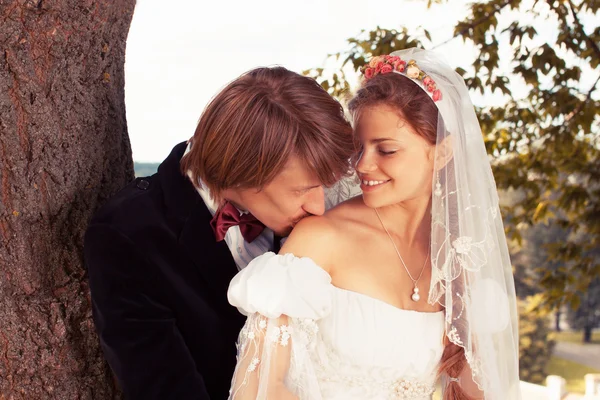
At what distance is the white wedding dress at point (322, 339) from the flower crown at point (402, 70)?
0.68m

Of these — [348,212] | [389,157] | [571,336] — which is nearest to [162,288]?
[348,212]

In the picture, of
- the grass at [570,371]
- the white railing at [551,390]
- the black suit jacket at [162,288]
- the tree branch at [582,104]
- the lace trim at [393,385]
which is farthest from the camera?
the grass at [570,371]

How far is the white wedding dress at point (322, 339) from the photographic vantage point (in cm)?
208

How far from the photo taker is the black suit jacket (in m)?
2.04

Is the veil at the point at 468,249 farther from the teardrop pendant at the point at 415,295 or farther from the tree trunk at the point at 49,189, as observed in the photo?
the tree trunk at the point at 49,189

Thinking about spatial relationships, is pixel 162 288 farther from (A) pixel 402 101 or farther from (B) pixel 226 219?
(A) pixel 402 101

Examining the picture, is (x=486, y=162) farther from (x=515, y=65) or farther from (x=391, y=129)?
(x=515, y=65)

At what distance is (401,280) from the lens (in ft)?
7.84

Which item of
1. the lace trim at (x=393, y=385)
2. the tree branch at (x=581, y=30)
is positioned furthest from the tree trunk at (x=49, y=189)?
the tree branch at (x=581, y=30)

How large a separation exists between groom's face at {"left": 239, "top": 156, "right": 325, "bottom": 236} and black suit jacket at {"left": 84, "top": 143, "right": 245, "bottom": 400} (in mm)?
169

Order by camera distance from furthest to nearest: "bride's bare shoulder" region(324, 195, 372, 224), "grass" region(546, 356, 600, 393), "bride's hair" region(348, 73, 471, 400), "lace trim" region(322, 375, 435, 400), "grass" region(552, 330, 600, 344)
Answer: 1. "grass" region(552, 330, 600, 344)
2. "grass" region(546, 356, 600, 393)
3. "bride's bare shoulder" region(324, 195, 372, 224)
4. "lace trim" region(322, 375, 435, 400)
5. "bride's hair" region(348, 73, 471, 400)

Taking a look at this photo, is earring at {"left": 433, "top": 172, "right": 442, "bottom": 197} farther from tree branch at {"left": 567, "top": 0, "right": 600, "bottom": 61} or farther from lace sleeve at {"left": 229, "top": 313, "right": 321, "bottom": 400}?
tree branch at {"left": 567, "top": 0, "right": 600, "bottom": 61}

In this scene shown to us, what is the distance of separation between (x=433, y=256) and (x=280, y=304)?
58cm

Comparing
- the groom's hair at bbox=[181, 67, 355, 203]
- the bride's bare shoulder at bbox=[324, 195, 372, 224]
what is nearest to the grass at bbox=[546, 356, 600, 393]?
the bride's bare shoulder at bbox=[324, 195, 372, 224]
